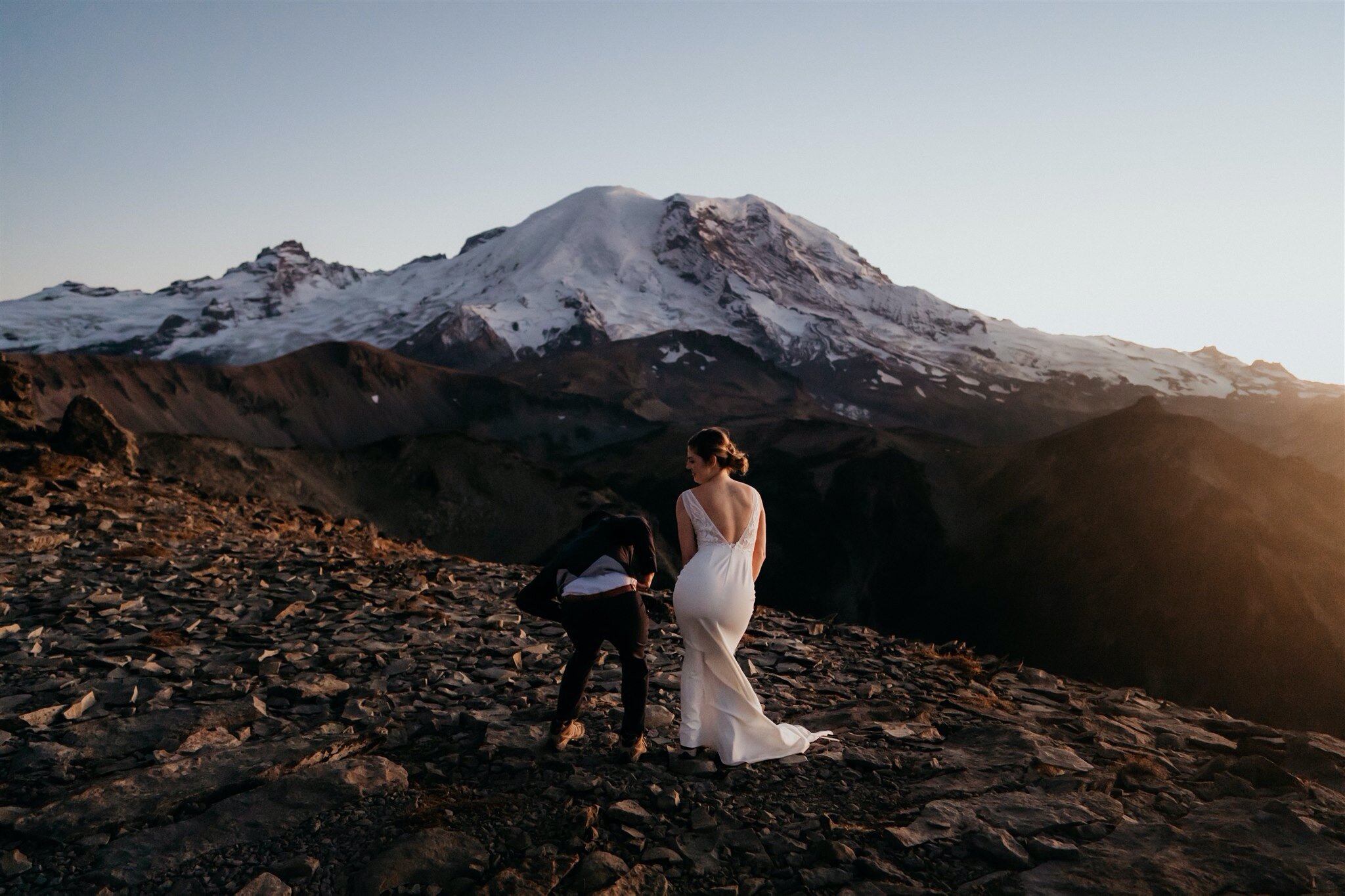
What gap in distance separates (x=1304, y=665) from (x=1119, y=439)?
2116cm

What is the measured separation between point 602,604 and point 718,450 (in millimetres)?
1297

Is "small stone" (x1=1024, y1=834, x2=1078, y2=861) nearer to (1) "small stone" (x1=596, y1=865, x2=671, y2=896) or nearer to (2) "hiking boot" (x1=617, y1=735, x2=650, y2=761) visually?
(1) "small stone" (x1=596, y1=865, x2=671, y2=896)

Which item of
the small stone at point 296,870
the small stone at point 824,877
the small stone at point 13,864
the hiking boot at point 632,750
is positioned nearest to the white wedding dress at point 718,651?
the hiking boot at point 632,750

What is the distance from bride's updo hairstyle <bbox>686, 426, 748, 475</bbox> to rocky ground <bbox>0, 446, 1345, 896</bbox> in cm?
200

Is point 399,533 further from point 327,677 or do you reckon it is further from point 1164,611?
point 327,677

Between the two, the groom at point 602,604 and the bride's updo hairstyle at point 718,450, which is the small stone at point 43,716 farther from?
the bride's updo hairstyle at point 718,450

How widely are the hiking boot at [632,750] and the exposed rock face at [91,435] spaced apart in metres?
21.2

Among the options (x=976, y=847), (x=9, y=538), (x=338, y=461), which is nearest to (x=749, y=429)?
(x=338, y=461)

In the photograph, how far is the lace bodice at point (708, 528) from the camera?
605 centimetres

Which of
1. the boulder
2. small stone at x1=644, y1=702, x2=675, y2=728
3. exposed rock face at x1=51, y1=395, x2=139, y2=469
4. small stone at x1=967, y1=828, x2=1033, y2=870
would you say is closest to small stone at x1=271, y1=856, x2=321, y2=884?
the boulder

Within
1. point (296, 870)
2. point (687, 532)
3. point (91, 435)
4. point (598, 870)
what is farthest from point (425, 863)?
point (91, 435)

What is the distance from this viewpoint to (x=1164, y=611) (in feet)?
146

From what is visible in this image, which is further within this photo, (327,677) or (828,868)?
(327,677)

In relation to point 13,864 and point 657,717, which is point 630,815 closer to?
point 657,717
